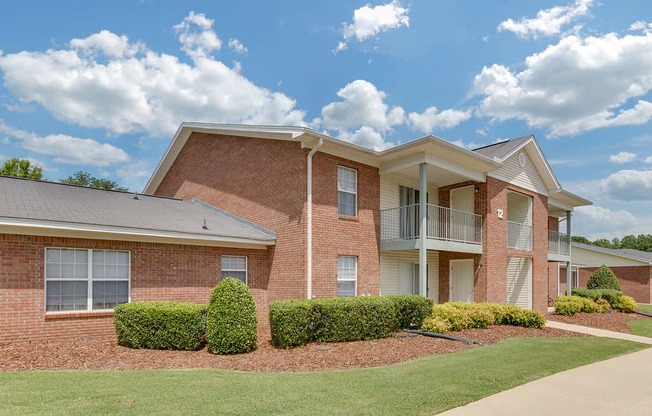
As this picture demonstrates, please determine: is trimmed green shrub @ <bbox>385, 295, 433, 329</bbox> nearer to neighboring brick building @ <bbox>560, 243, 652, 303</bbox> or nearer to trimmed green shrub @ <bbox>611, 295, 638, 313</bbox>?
trimmed green shrub @ <bbox>611, 295, 638, 313</bbox>

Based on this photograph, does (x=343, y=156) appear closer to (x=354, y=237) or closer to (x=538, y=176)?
(x=354, y=237)

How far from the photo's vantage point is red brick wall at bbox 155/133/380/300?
564 inches

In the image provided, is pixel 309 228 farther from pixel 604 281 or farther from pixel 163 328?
pixel 604 281

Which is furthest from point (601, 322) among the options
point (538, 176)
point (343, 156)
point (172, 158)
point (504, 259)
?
point (172, 158)

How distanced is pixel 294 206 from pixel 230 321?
522 centimetres

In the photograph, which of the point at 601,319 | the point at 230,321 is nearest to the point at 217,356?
the point at 230,321

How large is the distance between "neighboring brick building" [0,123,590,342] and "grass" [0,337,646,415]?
13.3ft

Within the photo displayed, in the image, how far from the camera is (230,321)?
10062 millimetres

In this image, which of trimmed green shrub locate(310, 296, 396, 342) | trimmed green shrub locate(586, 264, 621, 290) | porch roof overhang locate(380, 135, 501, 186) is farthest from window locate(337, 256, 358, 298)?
trimmed green shrub locate(586, 264, 621, 290)

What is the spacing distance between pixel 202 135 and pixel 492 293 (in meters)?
13.3

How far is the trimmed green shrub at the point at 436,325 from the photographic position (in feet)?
42.0

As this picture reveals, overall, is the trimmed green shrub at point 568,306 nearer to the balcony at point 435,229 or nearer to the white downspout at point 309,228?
the balcony at point 435,229

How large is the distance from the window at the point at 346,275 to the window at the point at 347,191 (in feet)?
5.06

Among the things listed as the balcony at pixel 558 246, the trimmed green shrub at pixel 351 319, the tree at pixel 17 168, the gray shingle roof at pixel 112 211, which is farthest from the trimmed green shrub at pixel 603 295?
the tree at pixel 17 168
